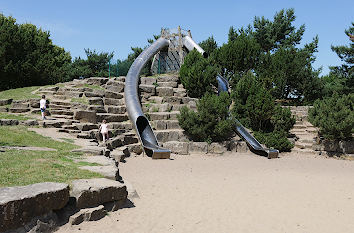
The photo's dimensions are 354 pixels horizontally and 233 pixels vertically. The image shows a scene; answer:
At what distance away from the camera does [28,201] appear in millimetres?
4066

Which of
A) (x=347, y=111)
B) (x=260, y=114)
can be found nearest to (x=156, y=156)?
(x=260, y=114)

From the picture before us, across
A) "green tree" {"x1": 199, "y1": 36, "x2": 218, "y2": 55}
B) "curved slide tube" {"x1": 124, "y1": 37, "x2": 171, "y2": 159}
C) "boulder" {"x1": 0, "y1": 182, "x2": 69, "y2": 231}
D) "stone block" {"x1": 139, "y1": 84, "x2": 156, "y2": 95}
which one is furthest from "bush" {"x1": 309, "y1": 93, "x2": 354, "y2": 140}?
"green tree" {"x1": 199, "y1": 36, "x2": 218, "y2": 55}

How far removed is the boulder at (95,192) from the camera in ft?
16.1

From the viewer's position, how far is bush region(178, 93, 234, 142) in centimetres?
1516

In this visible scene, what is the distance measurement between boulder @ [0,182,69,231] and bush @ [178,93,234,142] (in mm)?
10844

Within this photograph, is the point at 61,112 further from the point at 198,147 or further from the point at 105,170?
the point at 105,170

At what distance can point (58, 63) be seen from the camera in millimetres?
34719

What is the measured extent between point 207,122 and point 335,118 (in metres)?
6.23

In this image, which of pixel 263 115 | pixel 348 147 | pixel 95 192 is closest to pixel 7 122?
pixel 95 192

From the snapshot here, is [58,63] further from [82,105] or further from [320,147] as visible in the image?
[320,147]

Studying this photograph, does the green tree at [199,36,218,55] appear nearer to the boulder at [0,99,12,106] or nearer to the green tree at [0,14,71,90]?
the green tree at [0,14,71,90]

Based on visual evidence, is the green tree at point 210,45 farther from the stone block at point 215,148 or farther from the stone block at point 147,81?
the stone block at point 215,148

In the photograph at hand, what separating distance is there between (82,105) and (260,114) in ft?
31.3

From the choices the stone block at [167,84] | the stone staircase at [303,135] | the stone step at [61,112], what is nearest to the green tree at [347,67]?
the stone staircase at [303,135]
